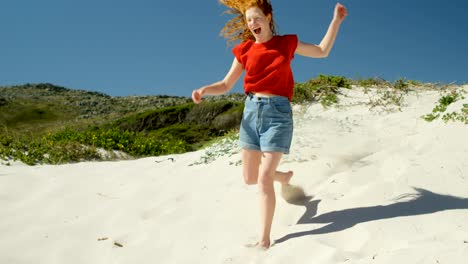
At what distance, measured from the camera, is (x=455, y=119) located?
5.84 metres

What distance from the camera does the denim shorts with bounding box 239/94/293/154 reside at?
11.9 feet

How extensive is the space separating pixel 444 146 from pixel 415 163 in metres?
0.71

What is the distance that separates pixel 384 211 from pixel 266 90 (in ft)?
4.38

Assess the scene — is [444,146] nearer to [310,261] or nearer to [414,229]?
[414,229]

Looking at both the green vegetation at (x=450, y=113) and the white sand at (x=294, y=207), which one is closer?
the white sand at (x=294, y=207)

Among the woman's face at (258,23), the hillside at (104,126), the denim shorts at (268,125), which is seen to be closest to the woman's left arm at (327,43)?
the woman's face at (258,23)

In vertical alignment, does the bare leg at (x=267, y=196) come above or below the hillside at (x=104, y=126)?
above

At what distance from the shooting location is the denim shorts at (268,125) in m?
3.63

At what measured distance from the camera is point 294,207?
425 centimetres

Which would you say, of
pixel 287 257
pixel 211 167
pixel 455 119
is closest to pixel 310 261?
pixel 287 257

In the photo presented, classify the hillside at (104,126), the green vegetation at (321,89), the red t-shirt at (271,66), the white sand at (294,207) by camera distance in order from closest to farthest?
the white sand at (294,207) → the red t-shirt at (271,66) → the green vegetation at (321,89) → the hillside at (104,126)

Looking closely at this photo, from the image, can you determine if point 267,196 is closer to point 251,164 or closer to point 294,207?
point 251,164

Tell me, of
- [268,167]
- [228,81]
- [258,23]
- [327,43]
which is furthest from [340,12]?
[268,167]

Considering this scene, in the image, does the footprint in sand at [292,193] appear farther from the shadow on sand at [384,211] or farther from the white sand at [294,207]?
the shadow on sand at [384,211]
